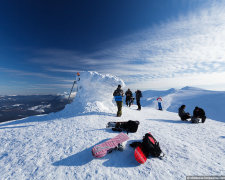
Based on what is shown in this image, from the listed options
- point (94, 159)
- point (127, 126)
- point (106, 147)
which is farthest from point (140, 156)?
point (127, 126)

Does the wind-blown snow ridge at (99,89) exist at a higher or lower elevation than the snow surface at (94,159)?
higher

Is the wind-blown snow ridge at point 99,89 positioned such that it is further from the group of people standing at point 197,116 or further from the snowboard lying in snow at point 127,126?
the group of people standing at point 197,116

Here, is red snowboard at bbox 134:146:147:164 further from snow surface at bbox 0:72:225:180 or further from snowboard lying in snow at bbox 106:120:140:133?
snowboard lying in snow at bbox 106:120:140:133

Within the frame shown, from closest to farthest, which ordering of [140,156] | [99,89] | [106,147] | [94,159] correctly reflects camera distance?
[140,156] < [94,159] < [106,147] < [99,89]

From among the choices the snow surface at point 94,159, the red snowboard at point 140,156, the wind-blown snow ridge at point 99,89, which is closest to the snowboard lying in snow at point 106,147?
the snow surface at point 94,159

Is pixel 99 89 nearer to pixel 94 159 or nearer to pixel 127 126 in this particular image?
pixel 127 126

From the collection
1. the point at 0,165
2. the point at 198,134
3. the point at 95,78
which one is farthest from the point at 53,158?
the point at 95,78

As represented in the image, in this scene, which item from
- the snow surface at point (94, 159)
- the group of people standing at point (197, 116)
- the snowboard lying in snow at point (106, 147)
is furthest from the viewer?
the group of people standing at point (197, 116)

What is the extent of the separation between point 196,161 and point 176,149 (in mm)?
749

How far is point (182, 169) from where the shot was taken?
3412 millimetres

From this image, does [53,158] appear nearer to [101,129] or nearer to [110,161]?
[110,161]

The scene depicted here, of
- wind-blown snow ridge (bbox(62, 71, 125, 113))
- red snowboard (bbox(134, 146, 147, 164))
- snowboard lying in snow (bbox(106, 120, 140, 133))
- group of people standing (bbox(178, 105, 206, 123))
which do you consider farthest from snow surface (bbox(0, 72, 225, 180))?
wind-blown snow ridge (bbox(62, 71, 125, 113))

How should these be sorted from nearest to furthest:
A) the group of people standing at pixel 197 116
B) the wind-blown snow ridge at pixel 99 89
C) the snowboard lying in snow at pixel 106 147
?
the snowboard lying in snow at pixel 106 147, the group of people standing at pixel 197 116, the wind-blown snow ridge at pixel 99 89

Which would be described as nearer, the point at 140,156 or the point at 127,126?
the point at 140,156
